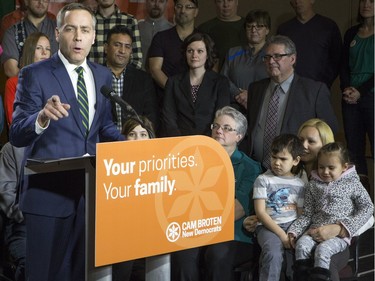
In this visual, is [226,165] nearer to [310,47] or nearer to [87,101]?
[87,101]

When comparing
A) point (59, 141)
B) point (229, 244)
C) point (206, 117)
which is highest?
point (59, 141)

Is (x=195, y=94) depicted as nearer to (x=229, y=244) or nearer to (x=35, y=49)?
(x=35, y=49)

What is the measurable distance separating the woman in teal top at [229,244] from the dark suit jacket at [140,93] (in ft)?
3.38

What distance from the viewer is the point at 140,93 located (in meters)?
5.31

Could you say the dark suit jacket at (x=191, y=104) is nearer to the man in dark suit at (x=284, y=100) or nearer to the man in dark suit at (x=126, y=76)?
the man in dark suit at (x=126, y=76)

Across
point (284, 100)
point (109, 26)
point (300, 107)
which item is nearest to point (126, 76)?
point (109, 26)

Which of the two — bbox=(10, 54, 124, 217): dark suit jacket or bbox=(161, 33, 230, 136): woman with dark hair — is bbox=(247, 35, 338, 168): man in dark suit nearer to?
bbox=(161, 33, 230, 136): woman with dark hair

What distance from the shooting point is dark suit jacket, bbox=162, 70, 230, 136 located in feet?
16.9

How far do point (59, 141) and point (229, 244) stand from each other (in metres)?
1.38

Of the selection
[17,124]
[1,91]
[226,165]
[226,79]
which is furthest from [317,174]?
[1,91]

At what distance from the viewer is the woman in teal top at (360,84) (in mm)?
5660

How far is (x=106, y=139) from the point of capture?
10.7 ft

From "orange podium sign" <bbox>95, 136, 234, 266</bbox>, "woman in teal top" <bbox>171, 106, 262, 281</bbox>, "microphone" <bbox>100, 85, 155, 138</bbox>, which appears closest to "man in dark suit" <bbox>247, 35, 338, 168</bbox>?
"woman in teal top" <bbox>171, 106, 262, 281</bbox>

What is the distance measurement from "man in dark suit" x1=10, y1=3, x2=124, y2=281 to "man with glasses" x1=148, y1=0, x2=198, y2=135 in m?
2.56
